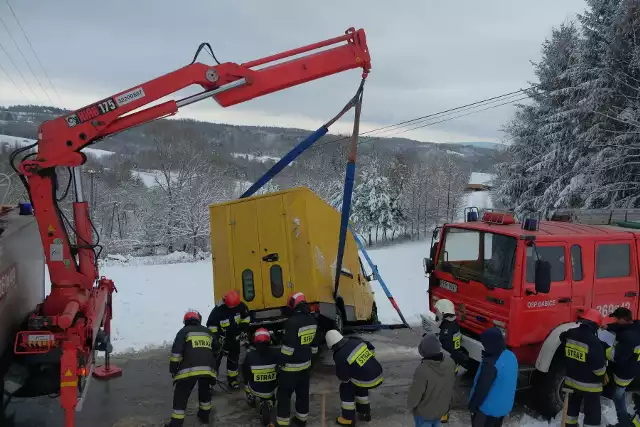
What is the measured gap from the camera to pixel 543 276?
5949 mm

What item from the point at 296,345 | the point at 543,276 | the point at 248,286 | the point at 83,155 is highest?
the point at 83,155

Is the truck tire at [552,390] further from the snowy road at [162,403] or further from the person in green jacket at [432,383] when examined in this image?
the person in green jacket at [432,383]

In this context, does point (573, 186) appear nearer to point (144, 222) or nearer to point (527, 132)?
point (527, 132)

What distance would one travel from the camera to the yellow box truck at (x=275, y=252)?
7.37 metres

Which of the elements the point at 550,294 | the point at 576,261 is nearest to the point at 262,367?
the point at 550,294

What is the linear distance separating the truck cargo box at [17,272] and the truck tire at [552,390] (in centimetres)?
663

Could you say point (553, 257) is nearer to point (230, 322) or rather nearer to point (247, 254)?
point (247, 254)

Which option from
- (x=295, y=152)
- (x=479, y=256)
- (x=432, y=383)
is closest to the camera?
(x=432, y=383)

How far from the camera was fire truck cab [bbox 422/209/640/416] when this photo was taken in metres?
6.38

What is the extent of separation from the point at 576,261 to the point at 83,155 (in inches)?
256

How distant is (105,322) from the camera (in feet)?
24.1

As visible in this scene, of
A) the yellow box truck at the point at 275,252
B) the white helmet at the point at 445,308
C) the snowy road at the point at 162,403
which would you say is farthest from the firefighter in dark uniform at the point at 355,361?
the yellow box truck at the point at 275,252

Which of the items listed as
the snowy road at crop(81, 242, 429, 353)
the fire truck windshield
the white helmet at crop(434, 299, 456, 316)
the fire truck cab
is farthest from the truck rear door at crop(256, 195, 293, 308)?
the snowy road at crop(81, 242, 429, 353)

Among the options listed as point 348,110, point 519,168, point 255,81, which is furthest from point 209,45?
point 519,168
